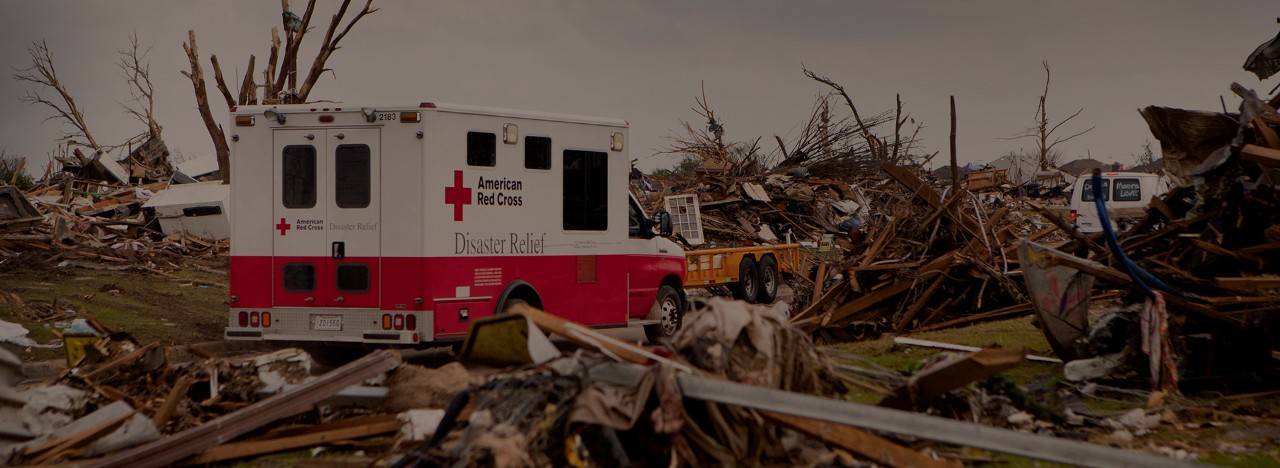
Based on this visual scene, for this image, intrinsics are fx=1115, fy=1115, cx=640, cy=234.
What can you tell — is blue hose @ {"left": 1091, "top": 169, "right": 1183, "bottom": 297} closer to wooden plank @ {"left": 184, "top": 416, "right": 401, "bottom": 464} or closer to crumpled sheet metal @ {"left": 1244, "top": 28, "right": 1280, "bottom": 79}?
crumpled sheet metal @ {"left": 1244, "top": 28, "right": 1280, "bottom": 79}

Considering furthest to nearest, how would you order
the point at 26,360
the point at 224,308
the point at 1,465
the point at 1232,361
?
the point at 224,308
the point at 26,360
the point at 1232,361
the point at 1,465

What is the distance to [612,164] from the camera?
42.3 feet

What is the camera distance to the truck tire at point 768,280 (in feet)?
74.7

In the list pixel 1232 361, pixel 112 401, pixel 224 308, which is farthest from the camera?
pixel 224 308

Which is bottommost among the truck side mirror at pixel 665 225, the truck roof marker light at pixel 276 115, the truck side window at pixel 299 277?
the truck side window at pixel 299 277

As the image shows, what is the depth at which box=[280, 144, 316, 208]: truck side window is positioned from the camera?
36.9 ft

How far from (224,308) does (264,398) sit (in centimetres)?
1134

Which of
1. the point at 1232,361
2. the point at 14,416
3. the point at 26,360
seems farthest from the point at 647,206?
the point at 14,416

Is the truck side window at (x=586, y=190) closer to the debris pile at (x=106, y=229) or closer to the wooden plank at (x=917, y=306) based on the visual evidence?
the wooden plank at (x=917, y=306)

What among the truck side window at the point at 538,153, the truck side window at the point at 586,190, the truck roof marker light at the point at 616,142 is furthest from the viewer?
the truck roof marker light at the point at 616,142

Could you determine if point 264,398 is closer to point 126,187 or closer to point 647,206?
point 647,206

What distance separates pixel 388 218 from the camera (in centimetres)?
1093

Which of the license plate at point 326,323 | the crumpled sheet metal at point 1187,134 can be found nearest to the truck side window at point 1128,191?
the crumpled sheet metal at point 1187,134

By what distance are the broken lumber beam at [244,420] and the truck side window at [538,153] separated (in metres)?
4.67
